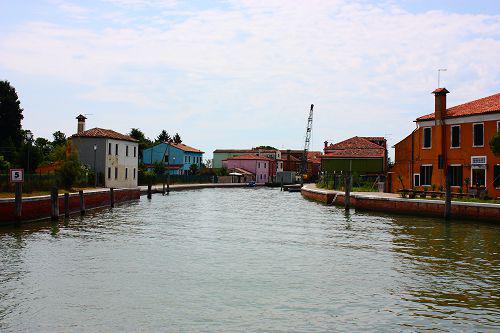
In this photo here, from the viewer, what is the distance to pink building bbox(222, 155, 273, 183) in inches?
5143

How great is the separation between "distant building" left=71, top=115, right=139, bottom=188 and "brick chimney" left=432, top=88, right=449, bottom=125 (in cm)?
3322

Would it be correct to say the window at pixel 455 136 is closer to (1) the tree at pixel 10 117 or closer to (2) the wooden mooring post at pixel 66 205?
(2) the wooden mooring post at pixel 66 205

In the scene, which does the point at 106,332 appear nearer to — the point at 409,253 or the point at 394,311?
the point at 394,311

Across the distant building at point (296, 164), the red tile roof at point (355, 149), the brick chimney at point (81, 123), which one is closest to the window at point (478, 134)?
the red tile roof at point (355, 149)

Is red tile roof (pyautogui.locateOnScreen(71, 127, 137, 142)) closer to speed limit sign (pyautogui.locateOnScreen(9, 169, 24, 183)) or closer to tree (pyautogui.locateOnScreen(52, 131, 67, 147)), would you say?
speed limit sign (pyautogui.locateOnScreen(9, 169, 24, 183))

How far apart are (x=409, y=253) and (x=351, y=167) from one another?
59640 mm

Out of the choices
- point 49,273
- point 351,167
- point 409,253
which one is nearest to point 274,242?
point 409,253

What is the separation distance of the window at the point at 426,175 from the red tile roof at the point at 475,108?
4193 millimetres

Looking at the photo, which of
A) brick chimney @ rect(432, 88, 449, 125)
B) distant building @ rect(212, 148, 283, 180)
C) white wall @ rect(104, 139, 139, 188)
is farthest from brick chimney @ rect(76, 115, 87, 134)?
distant building @ rect(212, 148, 283, 180)

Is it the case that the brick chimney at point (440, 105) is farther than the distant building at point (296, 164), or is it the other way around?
the distant building at point (296, 164)

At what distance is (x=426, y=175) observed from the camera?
160 feet

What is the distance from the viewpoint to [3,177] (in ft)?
125

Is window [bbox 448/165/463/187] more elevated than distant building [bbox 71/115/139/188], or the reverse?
distant building [bbox 71/115/139/188]

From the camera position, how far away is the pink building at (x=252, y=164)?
131 m
